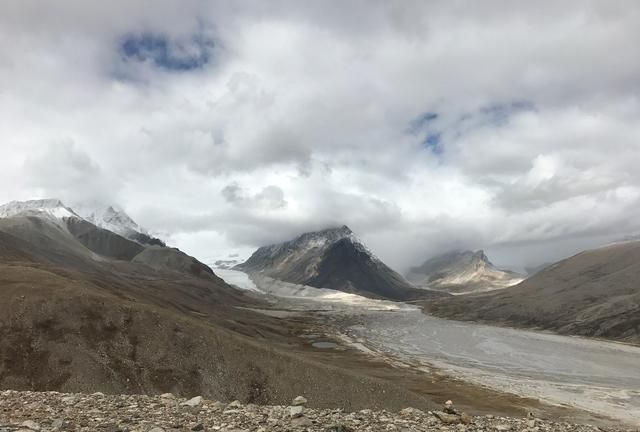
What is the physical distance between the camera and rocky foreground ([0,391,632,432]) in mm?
17375

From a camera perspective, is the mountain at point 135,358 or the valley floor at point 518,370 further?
the valley floor at point 518,370

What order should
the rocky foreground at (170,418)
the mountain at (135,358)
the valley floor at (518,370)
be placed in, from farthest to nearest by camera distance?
the valley floor at (518,370) → the mountain at (135,358) → the rocky foreground at (170,418)

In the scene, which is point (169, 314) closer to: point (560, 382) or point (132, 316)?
point (132, 316)

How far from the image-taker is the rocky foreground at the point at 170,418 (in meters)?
17.4

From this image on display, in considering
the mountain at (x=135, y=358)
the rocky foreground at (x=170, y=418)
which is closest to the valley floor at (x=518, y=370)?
the mountain at (x=135, y=358)

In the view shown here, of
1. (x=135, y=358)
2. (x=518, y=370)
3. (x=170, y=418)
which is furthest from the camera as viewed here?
(x=518, y=370)

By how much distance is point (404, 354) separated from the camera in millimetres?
150250

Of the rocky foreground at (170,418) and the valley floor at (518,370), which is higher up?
the rocky foreground at (170,418)

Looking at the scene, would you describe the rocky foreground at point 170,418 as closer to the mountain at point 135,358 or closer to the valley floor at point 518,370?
the mountain at point 135,358

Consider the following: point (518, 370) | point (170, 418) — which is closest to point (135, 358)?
point (170, 418)

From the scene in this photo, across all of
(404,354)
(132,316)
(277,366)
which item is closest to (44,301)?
(132,316)

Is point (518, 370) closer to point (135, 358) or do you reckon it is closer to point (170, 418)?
point (135, 358)

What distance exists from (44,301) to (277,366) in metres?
28.1

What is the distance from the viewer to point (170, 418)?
63.7 ft
